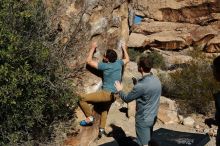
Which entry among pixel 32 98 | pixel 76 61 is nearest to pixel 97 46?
pixel 76 61

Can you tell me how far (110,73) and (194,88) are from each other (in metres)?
8.56

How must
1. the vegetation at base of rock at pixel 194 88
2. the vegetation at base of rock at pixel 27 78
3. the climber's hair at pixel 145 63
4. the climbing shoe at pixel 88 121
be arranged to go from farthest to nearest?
the vegetation at base of rock at pixel 194 88, the climbing shoe at pixel 88 121, the vegetation at base of rock at pixel 27 78, the climber's hair at pixel 145 63

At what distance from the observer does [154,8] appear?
43.6m

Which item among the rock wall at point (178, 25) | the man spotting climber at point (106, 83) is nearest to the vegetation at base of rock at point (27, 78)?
the man spotting climber at point (106, 83)

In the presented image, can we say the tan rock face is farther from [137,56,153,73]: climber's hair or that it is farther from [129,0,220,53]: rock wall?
[129,0,220,53]: rock wall

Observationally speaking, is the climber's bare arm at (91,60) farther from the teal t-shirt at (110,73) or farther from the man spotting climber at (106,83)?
the teal t-shirt at (110,73)

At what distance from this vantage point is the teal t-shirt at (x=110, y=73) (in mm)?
7730

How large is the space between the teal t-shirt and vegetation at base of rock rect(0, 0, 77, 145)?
1.97ft

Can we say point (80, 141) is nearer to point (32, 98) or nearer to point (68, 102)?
point (68, 102)

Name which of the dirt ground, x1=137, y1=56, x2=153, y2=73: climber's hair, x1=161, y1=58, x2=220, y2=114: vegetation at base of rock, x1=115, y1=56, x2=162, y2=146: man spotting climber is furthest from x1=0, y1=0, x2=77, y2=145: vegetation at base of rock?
x1=161, y1=58, x2=220, y2=114: vegetation at base of rock

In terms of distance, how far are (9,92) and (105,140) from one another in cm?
254

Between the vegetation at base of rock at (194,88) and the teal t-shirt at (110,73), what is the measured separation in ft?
22.6

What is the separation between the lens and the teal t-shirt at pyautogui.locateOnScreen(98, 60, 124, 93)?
773 cm

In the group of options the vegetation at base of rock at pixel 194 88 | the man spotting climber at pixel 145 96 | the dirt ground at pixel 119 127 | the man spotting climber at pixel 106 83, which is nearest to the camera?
the man spotting climber at pixel 145 96
